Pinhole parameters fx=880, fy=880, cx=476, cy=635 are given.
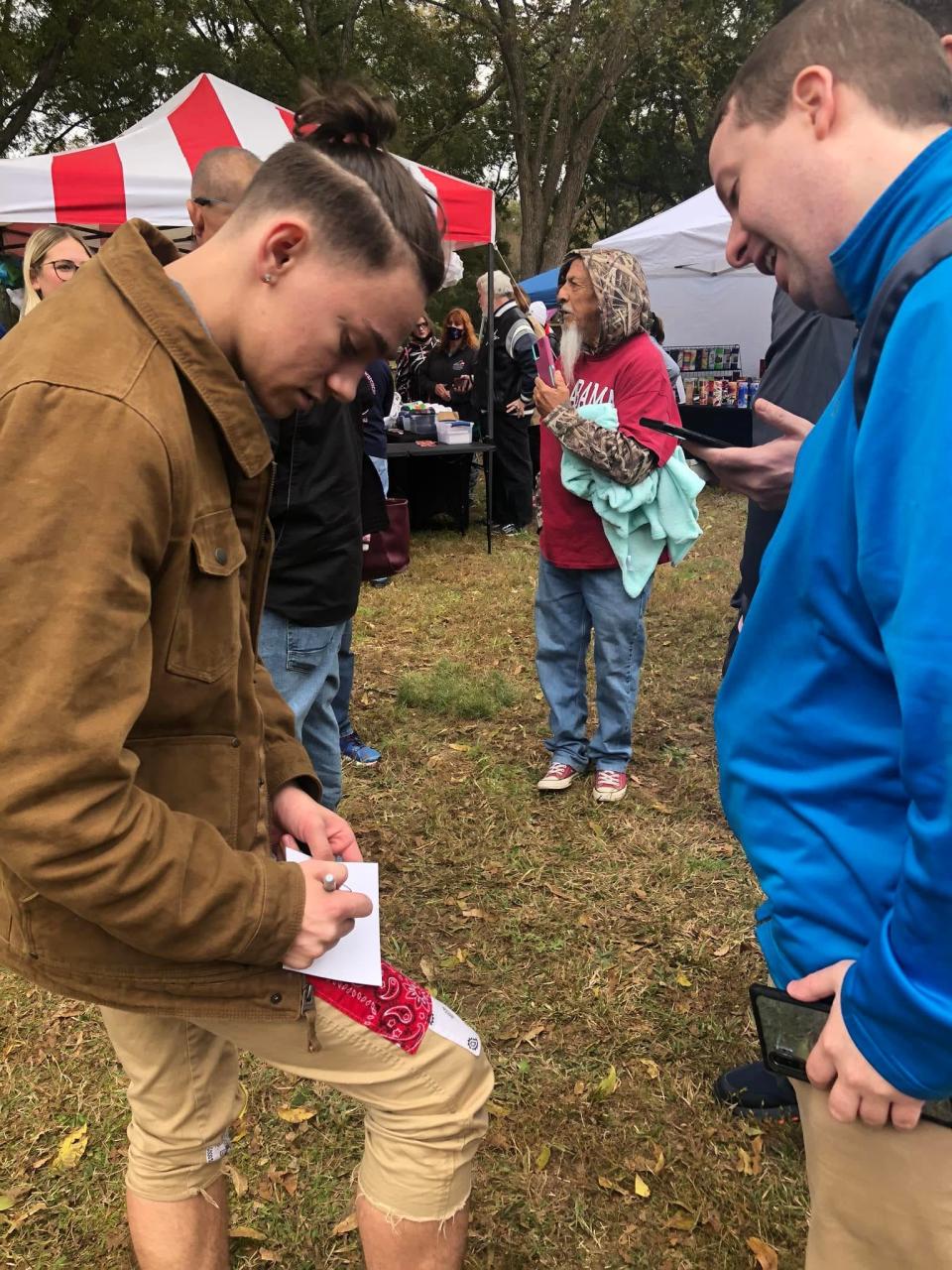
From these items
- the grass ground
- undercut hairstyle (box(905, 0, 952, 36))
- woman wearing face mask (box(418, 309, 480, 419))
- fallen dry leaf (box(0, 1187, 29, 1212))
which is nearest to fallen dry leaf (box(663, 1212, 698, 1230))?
the grass ground

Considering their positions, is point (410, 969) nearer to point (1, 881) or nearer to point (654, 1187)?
point (654, 1187)

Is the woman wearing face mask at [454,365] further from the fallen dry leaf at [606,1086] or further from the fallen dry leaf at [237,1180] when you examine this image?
the fallen dry leaf at [237,1180]

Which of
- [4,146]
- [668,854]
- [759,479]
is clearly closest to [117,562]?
[759,479]

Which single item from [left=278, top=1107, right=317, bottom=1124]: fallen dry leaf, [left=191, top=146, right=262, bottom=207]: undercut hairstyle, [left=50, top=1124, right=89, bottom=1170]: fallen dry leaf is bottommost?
[left=278, top=1107, right=317, bottom=1124]: fallen dry leaf

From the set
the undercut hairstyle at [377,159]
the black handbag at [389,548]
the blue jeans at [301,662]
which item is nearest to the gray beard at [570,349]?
the black handbag at [389,548]

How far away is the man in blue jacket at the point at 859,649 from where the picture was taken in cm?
83

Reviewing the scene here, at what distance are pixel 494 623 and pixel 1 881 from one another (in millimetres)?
5018

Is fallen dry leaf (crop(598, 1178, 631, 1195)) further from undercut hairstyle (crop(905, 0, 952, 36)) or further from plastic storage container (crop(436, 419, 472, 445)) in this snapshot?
plastic storage container (crop(436, 419, 472, 445))

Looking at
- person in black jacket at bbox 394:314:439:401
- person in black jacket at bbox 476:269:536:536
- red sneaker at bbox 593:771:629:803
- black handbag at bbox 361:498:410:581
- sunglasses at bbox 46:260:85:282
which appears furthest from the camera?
person in black jacket at bbox 394:314:439:401

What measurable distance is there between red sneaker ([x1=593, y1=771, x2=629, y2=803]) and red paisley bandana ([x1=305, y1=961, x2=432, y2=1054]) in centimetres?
254

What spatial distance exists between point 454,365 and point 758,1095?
8056 mm

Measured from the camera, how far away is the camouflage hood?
3355 mm

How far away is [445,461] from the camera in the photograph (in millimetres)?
8672

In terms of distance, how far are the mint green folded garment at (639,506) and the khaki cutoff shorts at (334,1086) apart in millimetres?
2431
